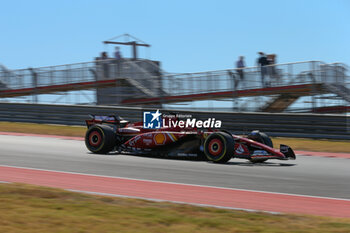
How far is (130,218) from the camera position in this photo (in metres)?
5.53

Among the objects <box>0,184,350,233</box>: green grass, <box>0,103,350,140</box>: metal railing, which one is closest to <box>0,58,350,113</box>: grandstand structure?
<box>0,103,350,140</box>: metal railing

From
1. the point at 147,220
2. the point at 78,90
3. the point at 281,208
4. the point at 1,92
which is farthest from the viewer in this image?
the point at 1,92

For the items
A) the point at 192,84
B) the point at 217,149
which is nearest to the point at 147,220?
the point at 217,149

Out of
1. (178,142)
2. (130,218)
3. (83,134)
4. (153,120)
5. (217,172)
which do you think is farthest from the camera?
(83,134)

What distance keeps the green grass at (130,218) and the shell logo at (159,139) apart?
478 cm

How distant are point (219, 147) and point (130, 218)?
17.6 feet

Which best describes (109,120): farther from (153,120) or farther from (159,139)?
→ (159,139)

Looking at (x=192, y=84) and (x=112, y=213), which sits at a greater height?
(x=192, y=84)

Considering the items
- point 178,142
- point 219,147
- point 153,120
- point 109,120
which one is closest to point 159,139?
point 178,142

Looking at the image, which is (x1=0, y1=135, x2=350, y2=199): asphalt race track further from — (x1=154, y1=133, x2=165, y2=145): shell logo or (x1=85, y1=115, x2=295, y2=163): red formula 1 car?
(x1=154, y1=133, x2=165, y2=145): shell logo

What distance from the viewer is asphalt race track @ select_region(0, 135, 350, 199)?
8453mm

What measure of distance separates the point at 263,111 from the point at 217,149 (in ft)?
26.8

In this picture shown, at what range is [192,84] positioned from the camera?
20688 millimetres

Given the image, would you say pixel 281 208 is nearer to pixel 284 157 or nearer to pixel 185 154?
pixel 284 157
